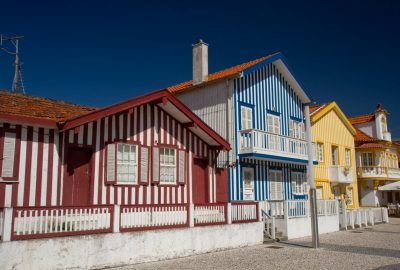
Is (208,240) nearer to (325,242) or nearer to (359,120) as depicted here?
(325,242)

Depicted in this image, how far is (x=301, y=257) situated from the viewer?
40.7 ft

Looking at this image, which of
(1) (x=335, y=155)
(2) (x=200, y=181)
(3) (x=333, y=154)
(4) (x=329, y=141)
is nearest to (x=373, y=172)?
(1) (x=335, y=155)

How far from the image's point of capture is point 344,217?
71.3ft

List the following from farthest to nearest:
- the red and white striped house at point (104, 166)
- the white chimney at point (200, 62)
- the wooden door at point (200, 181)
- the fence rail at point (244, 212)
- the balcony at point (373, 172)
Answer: the balcony at point (373, 172), the white chimney at point (200, 62), the wooden door at point (200, 181), the fence rail at point (244, 212), the red and white striped house at point (104, 166)

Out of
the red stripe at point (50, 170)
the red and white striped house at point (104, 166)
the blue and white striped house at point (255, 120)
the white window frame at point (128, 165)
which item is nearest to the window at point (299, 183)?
the blue and white striped house at point (255, 120)

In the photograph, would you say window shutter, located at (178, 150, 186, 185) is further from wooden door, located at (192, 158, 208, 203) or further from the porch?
the porch

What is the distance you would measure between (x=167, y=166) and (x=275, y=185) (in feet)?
27.4

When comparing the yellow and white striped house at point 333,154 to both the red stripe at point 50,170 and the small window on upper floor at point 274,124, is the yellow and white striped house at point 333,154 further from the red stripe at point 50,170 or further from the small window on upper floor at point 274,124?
the red stripe at point 50,170

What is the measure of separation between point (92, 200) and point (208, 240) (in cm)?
395

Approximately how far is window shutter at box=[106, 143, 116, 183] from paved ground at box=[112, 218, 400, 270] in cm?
315

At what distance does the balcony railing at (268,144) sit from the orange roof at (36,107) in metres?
7.78

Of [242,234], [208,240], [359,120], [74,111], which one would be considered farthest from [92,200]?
[359,120]

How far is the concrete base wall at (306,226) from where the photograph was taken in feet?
56.1

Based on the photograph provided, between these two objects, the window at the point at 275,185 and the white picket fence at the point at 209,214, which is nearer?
the white picket fence at the point at 209,214
